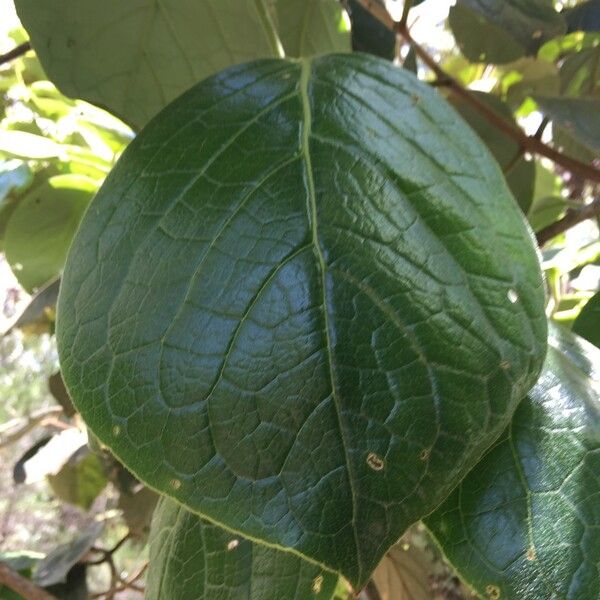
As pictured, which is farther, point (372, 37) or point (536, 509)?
point (372, 37)

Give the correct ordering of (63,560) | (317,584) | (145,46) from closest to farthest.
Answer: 1. (317,584)
2. (145,46)
3. (63,560)

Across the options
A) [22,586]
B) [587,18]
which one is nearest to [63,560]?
[22,586]

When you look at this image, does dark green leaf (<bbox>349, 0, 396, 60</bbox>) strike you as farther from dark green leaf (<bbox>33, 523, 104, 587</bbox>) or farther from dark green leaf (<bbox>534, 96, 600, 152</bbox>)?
dark green leaf (<bbox>33, 523, 104, 587</bbox>)

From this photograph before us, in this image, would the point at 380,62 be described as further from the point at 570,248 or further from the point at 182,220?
the point at 570,248

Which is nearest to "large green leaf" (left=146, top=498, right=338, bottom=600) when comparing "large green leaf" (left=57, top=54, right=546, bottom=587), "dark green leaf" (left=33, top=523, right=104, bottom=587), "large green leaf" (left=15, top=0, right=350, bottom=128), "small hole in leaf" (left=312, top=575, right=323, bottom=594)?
"small hole in leaf" (left=312, top=575, right=323, bottom=594)

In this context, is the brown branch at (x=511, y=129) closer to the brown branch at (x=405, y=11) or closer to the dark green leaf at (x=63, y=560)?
the brown branch at (x=405, y=11)

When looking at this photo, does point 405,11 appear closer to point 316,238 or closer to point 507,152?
point 507,152

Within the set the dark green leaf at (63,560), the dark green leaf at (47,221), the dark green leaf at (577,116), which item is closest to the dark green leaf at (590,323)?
the dark green leaf at (577,116)
